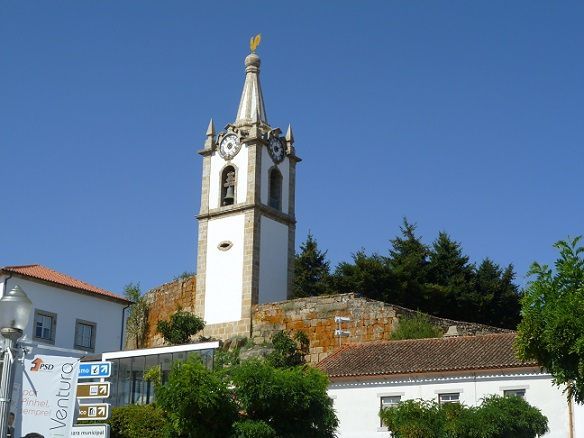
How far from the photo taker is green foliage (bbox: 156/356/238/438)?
913 inches

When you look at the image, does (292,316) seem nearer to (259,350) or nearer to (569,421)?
(259,350)

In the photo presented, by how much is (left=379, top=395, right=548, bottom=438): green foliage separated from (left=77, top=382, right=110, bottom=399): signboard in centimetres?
1203

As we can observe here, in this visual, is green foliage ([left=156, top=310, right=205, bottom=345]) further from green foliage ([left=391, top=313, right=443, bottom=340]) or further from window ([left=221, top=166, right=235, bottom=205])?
green foliage ([left=391, top=313, right=443, bottom=340])

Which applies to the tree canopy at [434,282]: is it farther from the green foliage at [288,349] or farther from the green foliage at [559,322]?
the green foliage at [559,322]

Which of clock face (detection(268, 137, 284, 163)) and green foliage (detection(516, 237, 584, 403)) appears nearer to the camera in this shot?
green foliage (detection(516, 237, 584, 403))

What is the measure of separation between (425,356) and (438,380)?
1.76m

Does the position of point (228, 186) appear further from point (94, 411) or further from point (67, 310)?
point (94, 411)

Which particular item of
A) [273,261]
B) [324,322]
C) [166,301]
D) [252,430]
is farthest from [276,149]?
[252,430]

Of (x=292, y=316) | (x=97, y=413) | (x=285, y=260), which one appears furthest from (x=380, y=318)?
(x=97, y=413)

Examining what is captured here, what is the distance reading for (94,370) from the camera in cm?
1411

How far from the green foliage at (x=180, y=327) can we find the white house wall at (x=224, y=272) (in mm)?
915

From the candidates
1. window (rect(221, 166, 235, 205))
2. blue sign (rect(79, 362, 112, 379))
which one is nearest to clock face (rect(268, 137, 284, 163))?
window (rect(221, 166, 235, 205))

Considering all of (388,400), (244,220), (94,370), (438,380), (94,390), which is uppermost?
(244,220)

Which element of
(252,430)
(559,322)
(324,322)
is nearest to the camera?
(559,322)
